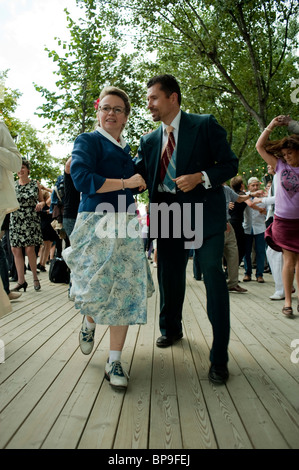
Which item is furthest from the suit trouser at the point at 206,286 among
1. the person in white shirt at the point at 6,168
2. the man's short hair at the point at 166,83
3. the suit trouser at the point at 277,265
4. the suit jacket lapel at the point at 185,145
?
the suit trouser at the point at 277,265

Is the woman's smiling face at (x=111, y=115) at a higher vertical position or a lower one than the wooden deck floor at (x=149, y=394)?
higher

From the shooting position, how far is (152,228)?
3635 mm

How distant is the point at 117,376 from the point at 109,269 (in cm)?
71

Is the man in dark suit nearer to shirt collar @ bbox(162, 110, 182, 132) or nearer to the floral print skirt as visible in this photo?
shirt collar @ bbox(162, 110, 182, 132)

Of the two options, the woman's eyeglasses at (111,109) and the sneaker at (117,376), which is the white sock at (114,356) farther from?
the woman's eyeglasses at (111,109)

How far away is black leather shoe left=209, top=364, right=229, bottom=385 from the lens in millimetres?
2896

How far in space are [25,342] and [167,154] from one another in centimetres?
218

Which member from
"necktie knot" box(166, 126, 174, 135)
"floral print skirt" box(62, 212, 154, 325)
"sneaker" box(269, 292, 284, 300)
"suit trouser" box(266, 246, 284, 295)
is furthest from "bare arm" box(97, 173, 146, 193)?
"sneaker" box(269, 292, 284, 300)

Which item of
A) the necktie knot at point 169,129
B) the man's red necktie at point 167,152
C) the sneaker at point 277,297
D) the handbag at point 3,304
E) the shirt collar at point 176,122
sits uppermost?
the shirt collar at point 176,122

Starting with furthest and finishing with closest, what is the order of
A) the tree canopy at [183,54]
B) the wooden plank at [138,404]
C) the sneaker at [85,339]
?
1. the tree canopy at [183,54]
2. the sneaker at [85,339]
3. the wooden plank at [138,404]

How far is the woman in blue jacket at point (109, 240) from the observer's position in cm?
284

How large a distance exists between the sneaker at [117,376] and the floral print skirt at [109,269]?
0.99 feet

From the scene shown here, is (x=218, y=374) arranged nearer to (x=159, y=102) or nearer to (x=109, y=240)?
(x=109, y=240)
